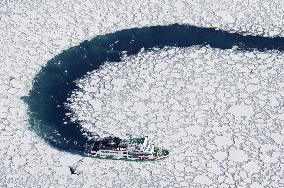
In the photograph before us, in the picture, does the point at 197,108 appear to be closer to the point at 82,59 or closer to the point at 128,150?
the point at 128,150

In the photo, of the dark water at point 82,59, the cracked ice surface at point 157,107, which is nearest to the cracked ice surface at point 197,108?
the cracked ice surface at point 157,107

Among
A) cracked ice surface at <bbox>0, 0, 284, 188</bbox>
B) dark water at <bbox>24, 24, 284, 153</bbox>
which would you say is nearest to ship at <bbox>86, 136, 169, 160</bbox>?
cracked ice surface at <bbox>0, 0, 284, 188</bbox>

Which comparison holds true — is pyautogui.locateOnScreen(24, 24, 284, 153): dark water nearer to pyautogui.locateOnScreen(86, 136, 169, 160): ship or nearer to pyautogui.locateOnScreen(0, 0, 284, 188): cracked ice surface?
pyautogui.locateOnScreen(0, 0, 284, 188): cracked ice surface

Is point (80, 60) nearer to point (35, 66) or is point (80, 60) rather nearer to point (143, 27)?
point (35, 66)

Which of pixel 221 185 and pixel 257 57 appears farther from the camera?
pixel 257 57

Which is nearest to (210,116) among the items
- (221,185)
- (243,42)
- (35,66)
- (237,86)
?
(237,86)

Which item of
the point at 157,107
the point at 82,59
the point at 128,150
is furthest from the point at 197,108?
the point at 82,59

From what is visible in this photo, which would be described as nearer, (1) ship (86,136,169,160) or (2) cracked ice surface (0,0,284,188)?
(2) cracked ice surface (0,0,284,188)
